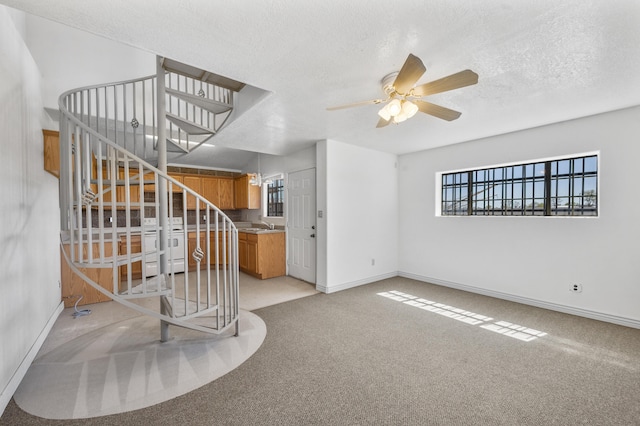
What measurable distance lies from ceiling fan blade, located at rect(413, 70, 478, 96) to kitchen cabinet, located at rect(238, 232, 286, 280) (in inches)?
154

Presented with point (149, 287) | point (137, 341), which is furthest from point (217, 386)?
point (137, 341)

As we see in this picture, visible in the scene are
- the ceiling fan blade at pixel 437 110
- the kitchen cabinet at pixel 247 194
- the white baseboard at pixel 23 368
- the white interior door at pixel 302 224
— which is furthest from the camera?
the kitchen cabinet at pixel 247 194

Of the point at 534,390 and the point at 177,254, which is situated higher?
the point at 177,254

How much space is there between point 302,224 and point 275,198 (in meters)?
1.60

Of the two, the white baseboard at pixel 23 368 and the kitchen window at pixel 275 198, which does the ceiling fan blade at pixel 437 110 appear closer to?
the white baseboard at pixel 23 368

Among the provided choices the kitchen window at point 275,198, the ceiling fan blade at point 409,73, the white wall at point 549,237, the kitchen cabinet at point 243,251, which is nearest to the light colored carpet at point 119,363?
Answer: the kitchen cabinet at point 243,251

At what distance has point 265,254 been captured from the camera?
5.16 meters

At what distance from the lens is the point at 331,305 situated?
367 cm

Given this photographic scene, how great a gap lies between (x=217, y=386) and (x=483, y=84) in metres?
3.30

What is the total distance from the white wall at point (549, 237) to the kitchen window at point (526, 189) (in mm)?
207

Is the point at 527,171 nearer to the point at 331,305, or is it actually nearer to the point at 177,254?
the point at 331,305

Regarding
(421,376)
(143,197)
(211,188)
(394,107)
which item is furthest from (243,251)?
(394,107)

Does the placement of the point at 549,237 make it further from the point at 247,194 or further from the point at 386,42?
the point at 247,194

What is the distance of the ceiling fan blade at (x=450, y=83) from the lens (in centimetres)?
167
